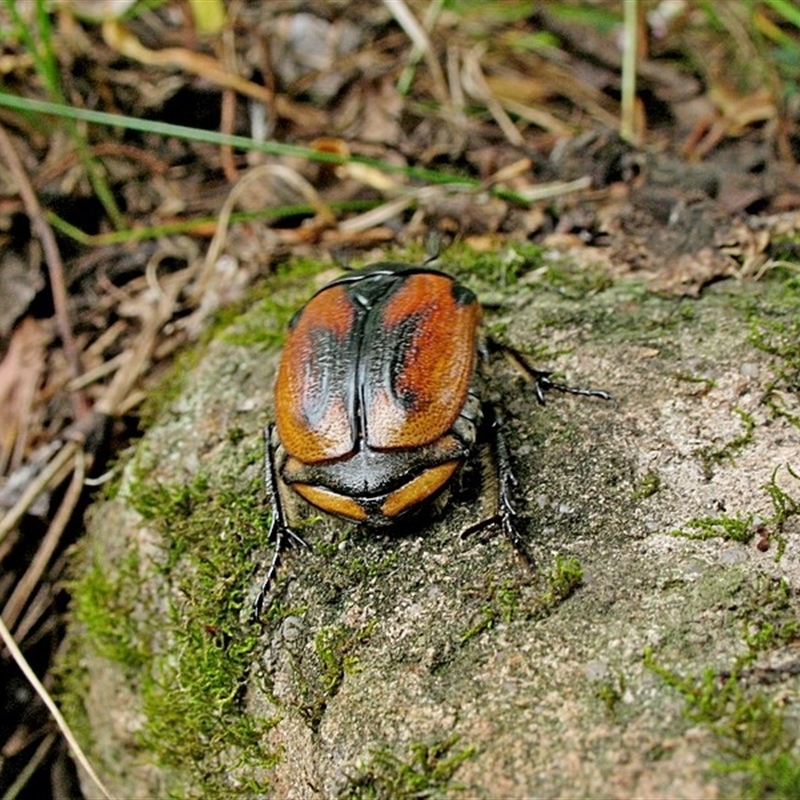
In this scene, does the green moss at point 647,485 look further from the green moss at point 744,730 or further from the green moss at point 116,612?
the green moss at point 116,612

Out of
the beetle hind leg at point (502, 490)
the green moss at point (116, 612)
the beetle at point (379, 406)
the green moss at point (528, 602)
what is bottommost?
the green moss at point (116, 612)

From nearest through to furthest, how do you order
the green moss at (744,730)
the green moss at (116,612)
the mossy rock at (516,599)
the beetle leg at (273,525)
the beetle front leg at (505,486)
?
the green moss at (744,730) < the mossy rock at (516,599) < the beetle front leg at (505,486) < the beetle leg at (273,525) < the green moss at (116,612)

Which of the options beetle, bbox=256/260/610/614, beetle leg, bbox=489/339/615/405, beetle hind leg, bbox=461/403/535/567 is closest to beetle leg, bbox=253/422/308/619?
beetle, bbox=256/260/610/614

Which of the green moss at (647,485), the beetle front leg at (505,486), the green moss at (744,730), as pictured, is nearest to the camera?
the green moss at (744,730)

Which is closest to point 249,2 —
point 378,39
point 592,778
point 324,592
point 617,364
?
point 378,39

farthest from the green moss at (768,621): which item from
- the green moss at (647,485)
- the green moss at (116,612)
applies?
the green moss at (116,612)

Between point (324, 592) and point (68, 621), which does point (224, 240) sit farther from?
point (324, 592)

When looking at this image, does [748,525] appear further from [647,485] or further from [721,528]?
[647,485]
